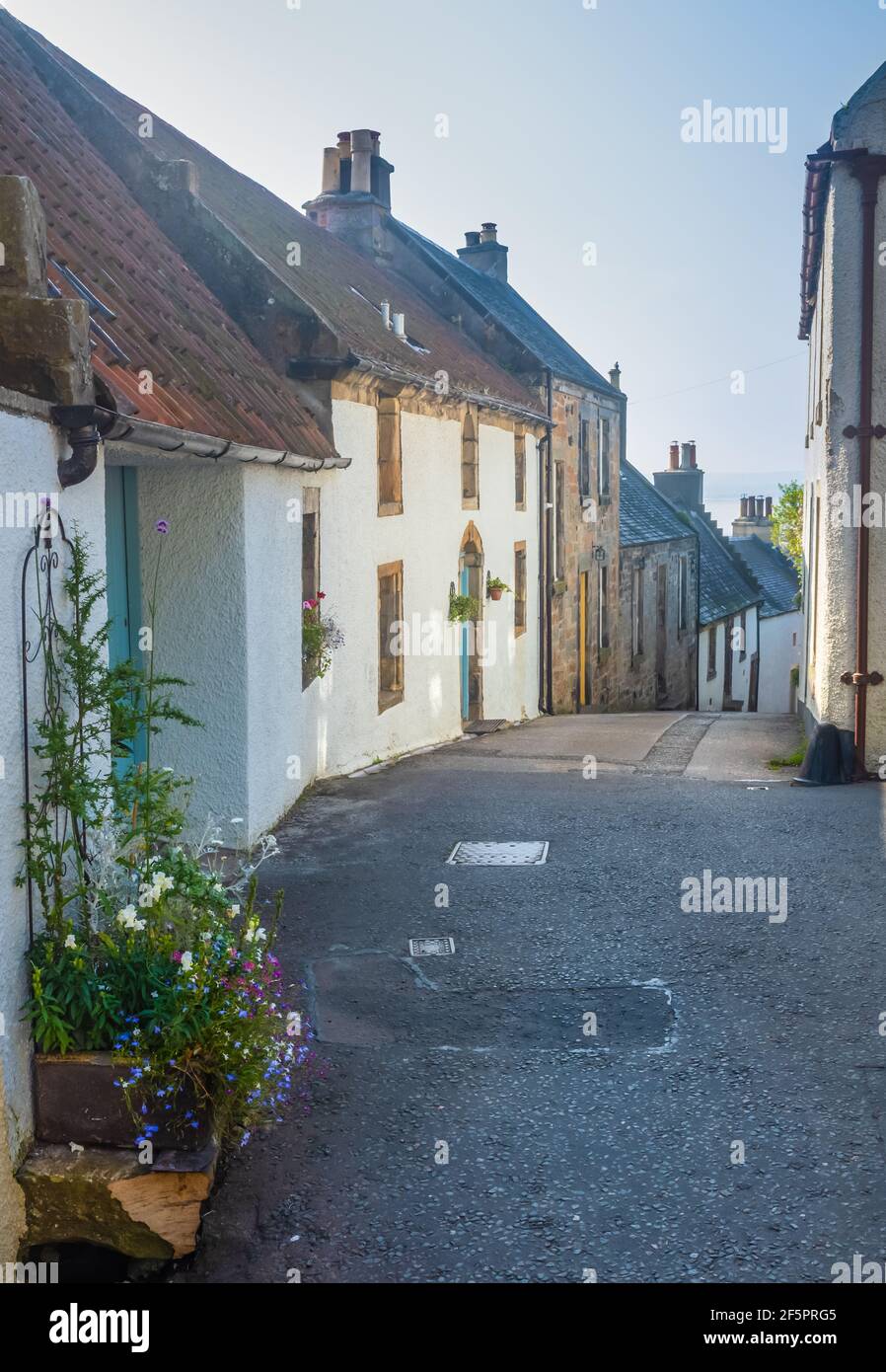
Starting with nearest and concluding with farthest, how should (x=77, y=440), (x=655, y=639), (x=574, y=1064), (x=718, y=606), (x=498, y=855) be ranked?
1. (x=77, y=440)
2. (x=574, y=1064)
3. (x=498, y=855)
4. (x=655, y=639)
5. (x=718, y=606)

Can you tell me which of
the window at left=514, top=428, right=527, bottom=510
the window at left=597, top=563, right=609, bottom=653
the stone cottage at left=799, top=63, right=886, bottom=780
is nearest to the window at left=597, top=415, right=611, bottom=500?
the window at left=597, top=563, right=609, bottom=653

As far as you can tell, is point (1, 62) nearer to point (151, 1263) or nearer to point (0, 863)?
point (0, 863)

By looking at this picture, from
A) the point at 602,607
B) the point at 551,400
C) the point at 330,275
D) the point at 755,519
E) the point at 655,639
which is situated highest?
the point at 330,275

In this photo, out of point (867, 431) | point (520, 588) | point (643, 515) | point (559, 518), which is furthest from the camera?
point (643, 515)

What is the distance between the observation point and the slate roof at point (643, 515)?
32750 mm

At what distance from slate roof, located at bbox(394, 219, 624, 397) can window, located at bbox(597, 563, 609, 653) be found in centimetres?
389

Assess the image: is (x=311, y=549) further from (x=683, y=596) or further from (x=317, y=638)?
(x=683, y=596)

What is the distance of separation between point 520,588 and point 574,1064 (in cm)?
1754

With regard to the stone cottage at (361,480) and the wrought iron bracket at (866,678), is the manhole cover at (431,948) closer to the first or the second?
the stone cottage at (361,480)

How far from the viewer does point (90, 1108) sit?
16.9 feet

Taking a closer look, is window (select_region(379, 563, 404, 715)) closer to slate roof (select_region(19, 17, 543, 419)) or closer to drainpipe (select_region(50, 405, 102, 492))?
slate roof (select_region(19, 17, 543, 419))

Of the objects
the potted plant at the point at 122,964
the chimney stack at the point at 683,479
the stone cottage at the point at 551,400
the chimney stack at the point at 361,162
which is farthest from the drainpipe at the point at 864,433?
the chimney stack at the point at 683,479

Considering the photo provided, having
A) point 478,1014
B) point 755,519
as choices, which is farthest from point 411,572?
point 755,519
